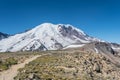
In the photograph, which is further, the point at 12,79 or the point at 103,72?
the point at 103,72

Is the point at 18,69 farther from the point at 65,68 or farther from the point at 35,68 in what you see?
the point at 65,68

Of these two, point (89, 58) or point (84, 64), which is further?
point (89, 58)

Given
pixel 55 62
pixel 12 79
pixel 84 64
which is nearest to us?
pixel 12 79

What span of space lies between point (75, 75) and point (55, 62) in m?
9.93

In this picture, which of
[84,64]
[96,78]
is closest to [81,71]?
[96,78]

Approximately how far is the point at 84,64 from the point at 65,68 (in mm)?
10903

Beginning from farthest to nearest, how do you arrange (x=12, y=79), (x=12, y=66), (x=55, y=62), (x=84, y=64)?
(x=84, y=64) → (x=55, y=62) → (x=12, y=66) → (x=12, y=79)

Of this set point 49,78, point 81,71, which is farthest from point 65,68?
point 49,78

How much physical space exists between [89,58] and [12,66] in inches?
1060

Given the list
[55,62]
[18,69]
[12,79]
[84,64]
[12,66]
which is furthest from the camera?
[84,64]

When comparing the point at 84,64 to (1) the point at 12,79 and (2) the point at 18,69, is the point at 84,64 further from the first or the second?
(1) the point at 12,79

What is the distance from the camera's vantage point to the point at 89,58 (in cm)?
8350

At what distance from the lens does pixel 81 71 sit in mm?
65500

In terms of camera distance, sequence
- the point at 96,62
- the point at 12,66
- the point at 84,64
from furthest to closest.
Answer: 1. the point at 96,62
2. the point at 84,64
3. the point at 12,66
